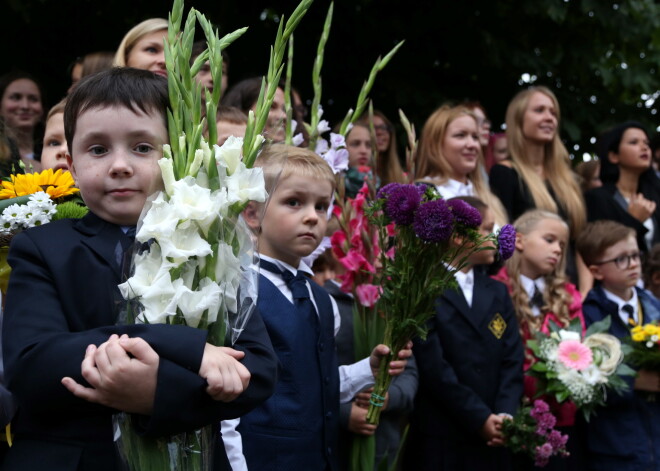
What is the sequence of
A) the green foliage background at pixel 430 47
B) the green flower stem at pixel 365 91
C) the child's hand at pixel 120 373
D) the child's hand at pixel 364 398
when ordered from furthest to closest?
1. the green foliage background at pixel 430 47
2. the child's hand at pixel 364 398
3. the green flower stem at pixel 365 91
4. the child's hand at pixel 120 373

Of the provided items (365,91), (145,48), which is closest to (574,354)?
(365,91)

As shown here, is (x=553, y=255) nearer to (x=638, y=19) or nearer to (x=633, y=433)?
(x=633, y=433)

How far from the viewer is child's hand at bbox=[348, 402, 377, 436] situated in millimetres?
3953

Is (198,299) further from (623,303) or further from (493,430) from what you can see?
(623,303)

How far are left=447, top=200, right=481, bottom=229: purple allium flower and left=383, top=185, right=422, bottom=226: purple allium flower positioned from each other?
14cm

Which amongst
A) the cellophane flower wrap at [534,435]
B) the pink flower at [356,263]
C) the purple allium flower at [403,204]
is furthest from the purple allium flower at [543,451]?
the purple allium flower at [403,204]

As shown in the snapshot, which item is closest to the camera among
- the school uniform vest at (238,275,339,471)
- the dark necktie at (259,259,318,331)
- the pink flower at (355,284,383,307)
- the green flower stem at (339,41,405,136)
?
the school uniform vest at (238,275,339,471)

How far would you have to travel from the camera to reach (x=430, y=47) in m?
9.38

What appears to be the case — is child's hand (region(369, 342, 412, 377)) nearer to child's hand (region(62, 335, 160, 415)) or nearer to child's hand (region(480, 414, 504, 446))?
child's hand (region(480, 414, 504, 446))

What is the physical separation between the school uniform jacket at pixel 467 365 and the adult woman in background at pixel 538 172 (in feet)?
4.60

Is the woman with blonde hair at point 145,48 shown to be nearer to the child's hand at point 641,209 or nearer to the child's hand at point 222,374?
the child's hand at point 222,374

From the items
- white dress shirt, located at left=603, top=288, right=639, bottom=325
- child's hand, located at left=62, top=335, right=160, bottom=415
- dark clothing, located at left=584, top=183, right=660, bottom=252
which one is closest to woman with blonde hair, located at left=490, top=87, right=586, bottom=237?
dark clothing, located at left=584, top=183, right=660, bottom=252

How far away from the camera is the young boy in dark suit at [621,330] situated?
543cm

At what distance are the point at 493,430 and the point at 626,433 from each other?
1.18 meters
